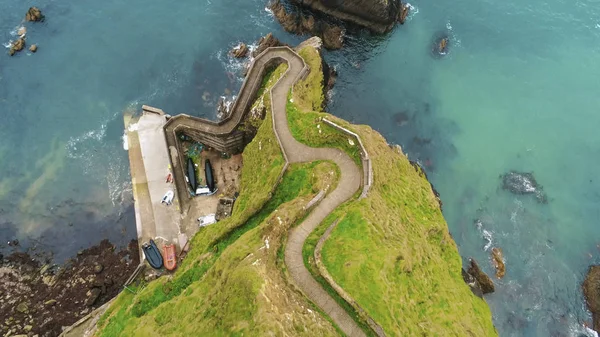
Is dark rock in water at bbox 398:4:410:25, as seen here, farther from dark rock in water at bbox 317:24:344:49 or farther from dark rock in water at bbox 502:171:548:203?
dark rock in water at bbox 502:171:548:203

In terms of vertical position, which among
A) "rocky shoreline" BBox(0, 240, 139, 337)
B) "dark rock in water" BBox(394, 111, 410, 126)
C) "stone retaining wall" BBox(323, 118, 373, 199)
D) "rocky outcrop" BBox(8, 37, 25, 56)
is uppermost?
"stone retaining wall" BBox(323, 118, 373, 199)

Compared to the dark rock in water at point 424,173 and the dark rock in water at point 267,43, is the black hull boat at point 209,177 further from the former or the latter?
the dark rock in water at point 424,173

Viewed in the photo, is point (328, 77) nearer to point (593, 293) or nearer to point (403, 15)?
point (403, 15)

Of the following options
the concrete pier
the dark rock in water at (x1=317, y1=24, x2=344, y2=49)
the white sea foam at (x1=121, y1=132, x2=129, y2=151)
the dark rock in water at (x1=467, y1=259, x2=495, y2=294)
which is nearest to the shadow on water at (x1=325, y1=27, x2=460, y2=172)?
the dark rock in water at (x1=317, y1=24, x2=344, y2=49)

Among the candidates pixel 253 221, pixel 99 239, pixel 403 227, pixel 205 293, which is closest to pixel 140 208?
pixel 99 239

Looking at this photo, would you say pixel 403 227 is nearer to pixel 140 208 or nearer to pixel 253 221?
pixel 253 221

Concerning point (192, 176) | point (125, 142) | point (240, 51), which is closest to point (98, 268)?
point (192, 176)
